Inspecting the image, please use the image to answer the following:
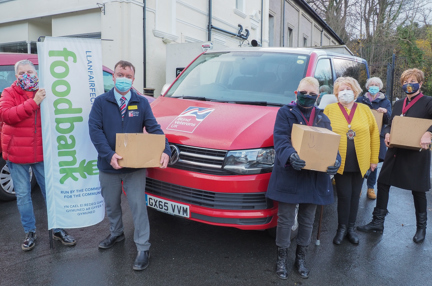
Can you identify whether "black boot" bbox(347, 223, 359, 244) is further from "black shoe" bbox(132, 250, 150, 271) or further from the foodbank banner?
the foodbank banner

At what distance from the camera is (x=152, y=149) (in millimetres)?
3119

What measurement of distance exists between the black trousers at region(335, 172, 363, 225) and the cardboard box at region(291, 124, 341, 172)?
1021 millimetres

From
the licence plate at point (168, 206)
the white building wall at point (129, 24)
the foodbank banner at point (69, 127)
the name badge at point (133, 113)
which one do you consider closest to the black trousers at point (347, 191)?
the licence plate at point (168, 206)

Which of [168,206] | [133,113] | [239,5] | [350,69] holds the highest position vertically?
[239,5]

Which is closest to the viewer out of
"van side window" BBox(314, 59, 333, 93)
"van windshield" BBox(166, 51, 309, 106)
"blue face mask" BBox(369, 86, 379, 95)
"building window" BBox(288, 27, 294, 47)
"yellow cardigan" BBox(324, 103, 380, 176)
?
"yellow cardigan" BBox(324, 103, 380, 176)

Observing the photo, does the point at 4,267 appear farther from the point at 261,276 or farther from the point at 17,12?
the point at 17,12

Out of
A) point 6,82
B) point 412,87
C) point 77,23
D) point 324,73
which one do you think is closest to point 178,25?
point 77,23

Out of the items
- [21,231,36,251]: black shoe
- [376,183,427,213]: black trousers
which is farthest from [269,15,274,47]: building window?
[21,231,36,251]: black shoe

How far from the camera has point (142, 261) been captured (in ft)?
10.8

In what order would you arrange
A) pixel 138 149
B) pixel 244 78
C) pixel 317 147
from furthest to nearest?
pixel 244 78
pixel 138 149
pixel 317 147

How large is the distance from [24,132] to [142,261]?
1623mm

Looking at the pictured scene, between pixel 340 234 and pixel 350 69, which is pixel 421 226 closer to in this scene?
pixel 340 234

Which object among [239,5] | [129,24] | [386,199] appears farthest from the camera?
[239,5]

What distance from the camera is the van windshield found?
423cm
